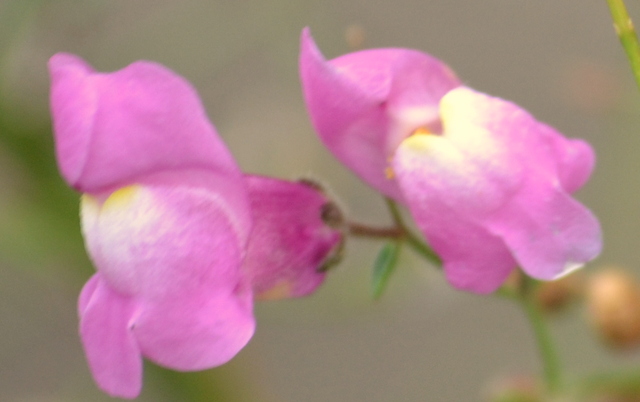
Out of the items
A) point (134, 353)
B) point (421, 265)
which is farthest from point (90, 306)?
point (421, 265)

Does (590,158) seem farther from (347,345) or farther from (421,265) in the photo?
(347,345)

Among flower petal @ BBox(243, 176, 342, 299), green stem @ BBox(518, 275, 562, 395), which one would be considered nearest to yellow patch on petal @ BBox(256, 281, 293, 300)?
flower petal @ BBox(243, 176, 342, 299)

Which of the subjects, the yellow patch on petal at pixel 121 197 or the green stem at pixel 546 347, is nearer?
the yellow patch on petal at pixel 121 197

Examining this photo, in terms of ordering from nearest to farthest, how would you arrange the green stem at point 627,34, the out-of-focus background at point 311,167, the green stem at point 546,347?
the green stem at point 627,34 → the green stem at point 546,347 → the out-of-focus background at point 311,167

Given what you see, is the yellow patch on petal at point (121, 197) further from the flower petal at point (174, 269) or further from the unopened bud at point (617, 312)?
the unopened bud at point (617, 312)

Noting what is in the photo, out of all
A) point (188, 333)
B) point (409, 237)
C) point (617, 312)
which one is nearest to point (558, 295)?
point (617, 312)

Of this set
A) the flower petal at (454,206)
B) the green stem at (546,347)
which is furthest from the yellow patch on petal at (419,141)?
the green stem at (546,347)
